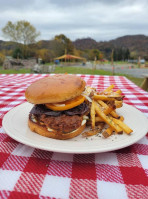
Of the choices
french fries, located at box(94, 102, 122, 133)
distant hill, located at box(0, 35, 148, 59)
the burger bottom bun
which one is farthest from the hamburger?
distant hill, located at box(0, 35, 148, 59)

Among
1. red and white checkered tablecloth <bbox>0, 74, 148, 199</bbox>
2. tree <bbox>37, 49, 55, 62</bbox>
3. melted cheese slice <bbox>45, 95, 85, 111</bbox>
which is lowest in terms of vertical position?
red and white checkered tablecloth <bbox>0, 74, 148, 199</bbox>

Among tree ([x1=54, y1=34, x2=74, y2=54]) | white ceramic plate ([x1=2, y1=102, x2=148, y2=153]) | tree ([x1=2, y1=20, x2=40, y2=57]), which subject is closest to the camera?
white ceramic plate ([x1=2, y1=102, x2=148, y2=153])

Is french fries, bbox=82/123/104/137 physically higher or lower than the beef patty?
lower

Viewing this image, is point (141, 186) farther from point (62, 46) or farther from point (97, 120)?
point (62, 46)

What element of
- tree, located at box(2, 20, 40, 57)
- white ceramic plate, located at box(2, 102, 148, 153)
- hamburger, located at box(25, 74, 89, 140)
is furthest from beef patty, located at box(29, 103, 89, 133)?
tree, located at box(2, 20, 40, 57)

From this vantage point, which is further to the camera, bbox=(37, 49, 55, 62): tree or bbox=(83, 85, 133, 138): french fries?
bbox=(37, 49, 55, 62): tree

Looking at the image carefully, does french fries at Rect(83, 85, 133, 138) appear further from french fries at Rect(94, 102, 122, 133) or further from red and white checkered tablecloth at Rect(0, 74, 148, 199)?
red and white checkered tablecloth at Rect(0, 74, 148, 199)

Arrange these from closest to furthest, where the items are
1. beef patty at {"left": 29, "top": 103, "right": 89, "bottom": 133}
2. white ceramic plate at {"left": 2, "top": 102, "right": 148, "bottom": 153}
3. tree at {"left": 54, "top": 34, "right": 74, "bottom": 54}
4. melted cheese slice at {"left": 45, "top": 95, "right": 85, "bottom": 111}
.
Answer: white ceramic plate at {"left": 2, "top": 102, "right": 148, "bottom": 153}
beef patty at {"left": 29, "top": 103, "right": 89, "bottom": 133}
melted cheese slice at {"left": 45, "top": 95, "right": 85, "bottom": 111}
tree at {"left": 54, "top": 34, "right": 74, "bottom": 54}

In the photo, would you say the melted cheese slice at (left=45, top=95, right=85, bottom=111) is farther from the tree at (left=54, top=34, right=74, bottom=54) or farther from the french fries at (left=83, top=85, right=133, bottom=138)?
the tree at (left=54, top=34, right=74, bottom=54)
